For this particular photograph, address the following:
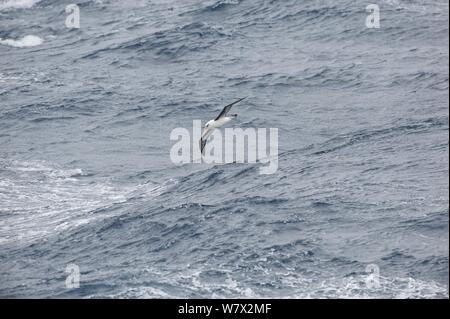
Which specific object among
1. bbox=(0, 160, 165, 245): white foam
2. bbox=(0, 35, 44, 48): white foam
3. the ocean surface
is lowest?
bbox=(0, 160, 165, 245): white foam

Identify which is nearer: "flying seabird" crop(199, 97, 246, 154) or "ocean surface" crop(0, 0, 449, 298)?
"ocean surface" crop(0, 0, 449, 298)

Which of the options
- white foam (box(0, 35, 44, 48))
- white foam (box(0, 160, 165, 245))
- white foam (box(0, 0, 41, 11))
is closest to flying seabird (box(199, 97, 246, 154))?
white foam (box(0, 160, 165, 245))

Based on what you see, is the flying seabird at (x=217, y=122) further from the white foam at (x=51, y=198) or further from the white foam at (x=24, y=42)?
the white foam at (x=24, y=42)

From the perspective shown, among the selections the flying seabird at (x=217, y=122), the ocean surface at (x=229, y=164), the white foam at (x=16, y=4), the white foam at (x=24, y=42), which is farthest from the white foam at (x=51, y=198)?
the white foam at (x=16, y=4)

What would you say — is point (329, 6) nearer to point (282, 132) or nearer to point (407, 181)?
point (282, 132)

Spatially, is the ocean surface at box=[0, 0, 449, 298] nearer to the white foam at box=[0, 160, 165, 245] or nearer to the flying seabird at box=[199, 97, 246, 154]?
the white foam at box=[0, 160, 165, 245]

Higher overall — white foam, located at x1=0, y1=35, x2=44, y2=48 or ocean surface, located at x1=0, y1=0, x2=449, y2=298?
white foam, located at x1=0, y1=35, x2=44, y2=48
